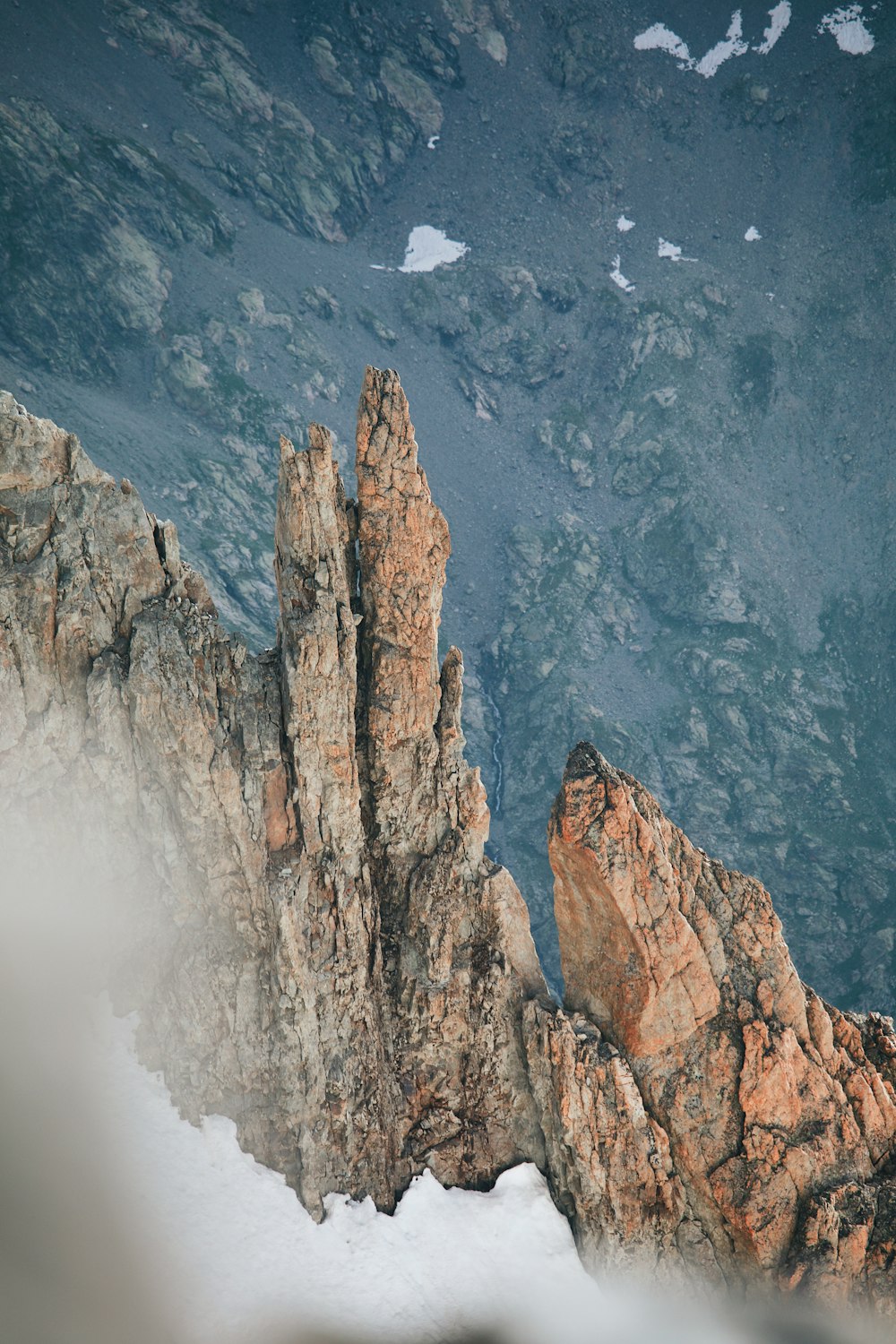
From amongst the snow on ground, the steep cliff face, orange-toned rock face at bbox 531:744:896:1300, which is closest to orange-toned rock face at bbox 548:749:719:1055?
orange-toned rock face at bbox 531:744:896:1300

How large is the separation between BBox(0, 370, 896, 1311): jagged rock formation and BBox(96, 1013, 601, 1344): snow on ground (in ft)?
3.19

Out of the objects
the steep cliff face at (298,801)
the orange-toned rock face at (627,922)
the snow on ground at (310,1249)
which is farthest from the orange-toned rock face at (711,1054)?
the steep cliff face at (298,801)

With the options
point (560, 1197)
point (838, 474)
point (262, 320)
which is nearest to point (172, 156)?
point (262, 320)

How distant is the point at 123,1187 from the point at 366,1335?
898cm

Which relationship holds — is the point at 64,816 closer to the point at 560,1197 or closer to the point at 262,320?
the point at 560,1197

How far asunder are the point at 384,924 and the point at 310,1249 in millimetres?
10644

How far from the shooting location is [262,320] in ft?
607

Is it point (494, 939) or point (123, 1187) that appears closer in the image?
point (123, 1187)

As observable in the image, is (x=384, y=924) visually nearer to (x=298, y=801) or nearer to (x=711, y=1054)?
(x=298, y=801)

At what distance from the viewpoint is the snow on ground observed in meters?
28.7

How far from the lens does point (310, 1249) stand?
1182 inches

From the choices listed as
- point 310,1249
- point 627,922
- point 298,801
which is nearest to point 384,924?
point 298,801

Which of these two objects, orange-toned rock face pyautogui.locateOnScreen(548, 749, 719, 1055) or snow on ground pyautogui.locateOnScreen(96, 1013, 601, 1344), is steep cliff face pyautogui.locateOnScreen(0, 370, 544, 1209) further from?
orange-toned rock face pyautogui.locateOnScreen(548, 749, 719, 1055)

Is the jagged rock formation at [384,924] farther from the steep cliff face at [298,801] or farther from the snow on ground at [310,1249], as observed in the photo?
the snow on ground at [310,1249]
